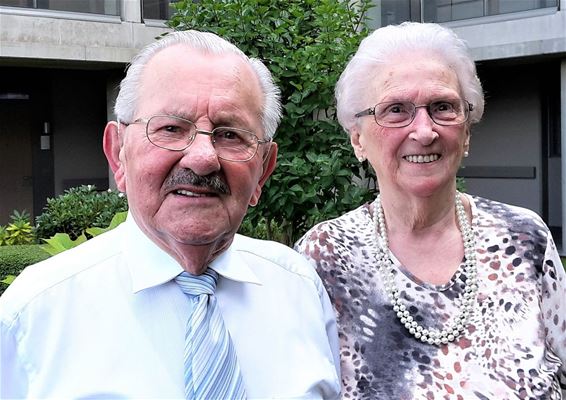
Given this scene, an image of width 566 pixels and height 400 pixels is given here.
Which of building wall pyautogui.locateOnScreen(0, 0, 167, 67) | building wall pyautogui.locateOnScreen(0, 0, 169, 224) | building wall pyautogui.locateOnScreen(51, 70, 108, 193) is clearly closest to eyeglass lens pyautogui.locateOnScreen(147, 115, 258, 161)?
building wall pyautogui.locateOnScreen(0, 0, 167, 67)

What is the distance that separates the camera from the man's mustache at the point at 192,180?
5.80 feet

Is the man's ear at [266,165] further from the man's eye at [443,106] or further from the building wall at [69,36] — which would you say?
the building wall at [69,36]

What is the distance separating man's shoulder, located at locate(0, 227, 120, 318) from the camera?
69.1 inches

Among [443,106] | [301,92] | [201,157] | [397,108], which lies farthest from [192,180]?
[301,92]

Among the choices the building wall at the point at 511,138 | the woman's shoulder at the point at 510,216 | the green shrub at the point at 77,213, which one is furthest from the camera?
the building wall at the point at 511,138

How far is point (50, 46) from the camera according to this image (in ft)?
45.2

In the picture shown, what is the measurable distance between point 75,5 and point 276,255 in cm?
1311

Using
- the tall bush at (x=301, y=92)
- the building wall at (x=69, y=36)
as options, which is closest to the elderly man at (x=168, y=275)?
the tall bush at (x=301, y=92)

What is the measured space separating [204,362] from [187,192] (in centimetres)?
41

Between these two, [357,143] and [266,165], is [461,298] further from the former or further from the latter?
[266,165]

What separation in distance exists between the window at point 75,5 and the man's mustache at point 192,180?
508 inches

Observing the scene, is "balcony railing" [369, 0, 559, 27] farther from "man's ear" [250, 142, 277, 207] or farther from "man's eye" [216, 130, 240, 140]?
"man's eye" [216, 130, 240, 140]

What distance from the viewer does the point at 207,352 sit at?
180 centimetres

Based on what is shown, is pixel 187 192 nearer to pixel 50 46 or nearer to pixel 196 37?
pixel 196 37
